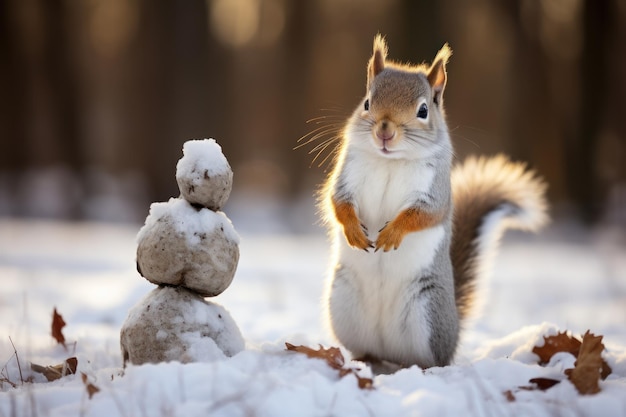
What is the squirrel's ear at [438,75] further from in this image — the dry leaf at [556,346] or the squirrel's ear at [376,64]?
the dry leaf at [556,346]

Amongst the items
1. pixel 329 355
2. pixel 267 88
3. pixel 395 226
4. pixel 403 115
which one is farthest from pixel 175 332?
pixel 267 88

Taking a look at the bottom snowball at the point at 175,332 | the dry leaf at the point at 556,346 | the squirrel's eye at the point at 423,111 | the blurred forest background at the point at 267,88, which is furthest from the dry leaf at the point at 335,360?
the blurred forest background at the point at 267,88

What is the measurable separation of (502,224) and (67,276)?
151 inches

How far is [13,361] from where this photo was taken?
2.87 m

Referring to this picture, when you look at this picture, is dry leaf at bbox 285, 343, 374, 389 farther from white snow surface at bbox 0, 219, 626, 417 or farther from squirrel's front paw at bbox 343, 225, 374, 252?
squirrel's front paw at bbox 343, 225, 374, 252

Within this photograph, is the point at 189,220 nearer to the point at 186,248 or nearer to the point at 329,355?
the point at 186,248

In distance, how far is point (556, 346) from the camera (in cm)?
293

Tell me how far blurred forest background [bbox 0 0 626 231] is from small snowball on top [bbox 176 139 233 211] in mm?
7517

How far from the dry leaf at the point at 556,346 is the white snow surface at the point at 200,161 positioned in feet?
4.94

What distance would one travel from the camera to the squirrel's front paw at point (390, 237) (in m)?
2.85

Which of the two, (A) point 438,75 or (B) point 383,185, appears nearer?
(B) point 383,185

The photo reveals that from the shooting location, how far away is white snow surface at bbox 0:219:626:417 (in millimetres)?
2082

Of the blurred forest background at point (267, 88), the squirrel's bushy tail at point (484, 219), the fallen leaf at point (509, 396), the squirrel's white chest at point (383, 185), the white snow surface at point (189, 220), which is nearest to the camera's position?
the fallen leaf at point (509, 396)

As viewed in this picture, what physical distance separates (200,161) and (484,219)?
1625mm
